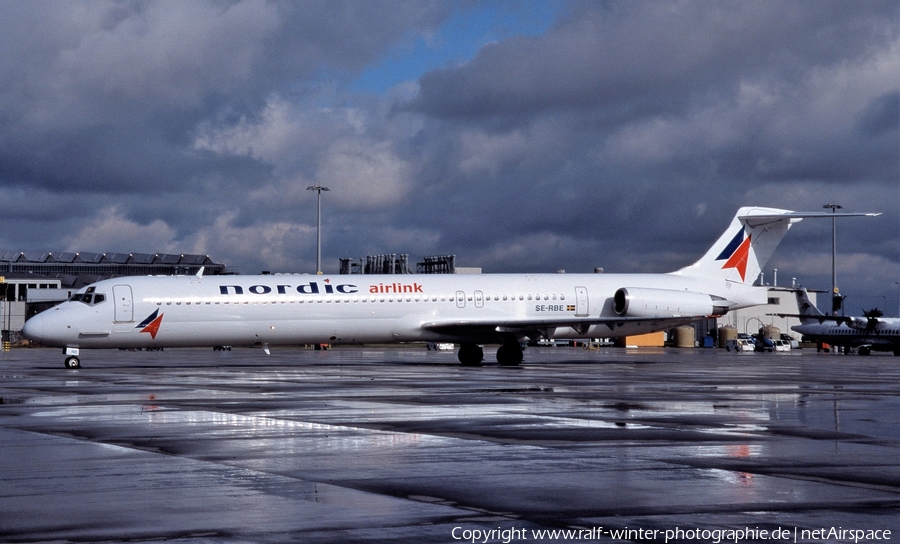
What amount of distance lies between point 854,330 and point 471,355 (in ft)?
153

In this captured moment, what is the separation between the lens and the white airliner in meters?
36.9

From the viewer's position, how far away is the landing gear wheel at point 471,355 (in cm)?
4231

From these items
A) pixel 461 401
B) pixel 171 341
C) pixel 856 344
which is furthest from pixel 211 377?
pixel 856 344

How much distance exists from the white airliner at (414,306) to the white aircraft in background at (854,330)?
3015cm

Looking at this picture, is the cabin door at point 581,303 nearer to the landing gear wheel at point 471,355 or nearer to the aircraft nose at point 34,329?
the landing gear wheel at point 471,355

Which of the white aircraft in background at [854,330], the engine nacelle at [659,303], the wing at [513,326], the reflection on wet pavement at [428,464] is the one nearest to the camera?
the reflection on wet pavement at [428,464]

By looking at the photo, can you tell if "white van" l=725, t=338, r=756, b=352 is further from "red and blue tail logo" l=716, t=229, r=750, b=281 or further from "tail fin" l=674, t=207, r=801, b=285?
"red and blue tail logo" l=716, t=229, r=750, b=281

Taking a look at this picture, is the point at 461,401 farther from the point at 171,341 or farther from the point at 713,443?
the point at 171,341

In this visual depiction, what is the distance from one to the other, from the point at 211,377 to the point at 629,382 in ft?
41.1

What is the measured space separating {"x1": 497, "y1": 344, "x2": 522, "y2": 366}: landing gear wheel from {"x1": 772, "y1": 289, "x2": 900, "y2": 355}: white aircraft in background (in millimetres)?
38785

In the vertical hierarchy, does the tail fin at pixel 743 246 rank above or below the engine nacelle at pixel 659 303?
above

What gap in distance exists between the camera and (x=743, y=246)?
46344 millimetres

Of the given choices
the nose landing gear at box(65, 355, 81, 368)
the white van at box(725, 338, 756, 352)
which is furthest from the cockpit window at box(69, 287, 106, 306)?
the white van at box(725, 338, 756, 352)

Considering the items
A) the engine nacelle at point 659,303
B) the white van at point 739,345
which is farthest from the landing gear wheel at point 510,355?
the white van at point 739,345
